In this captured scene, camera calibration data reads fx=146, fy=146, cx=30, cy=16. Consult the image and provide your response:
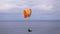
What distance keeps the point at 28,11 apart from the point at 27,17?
1.53 ft

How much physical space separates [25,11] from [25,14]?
0.20 meters

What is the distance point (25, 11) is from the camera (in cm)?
971

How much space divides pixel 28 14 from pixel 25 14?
0.66 ft

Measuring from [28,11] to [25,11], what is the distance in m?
0.20

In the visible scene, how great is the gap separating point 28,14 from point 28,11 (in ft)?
0.67

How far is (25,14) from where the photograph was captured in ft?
32.0

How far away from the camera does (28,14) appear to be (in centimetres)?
978

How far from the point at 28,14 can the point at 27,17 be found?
28 centimetres

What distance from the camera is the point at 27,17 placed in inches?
392

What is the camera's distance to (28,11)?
9.74 meters

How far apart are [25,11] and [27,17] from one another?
19.4 inches
